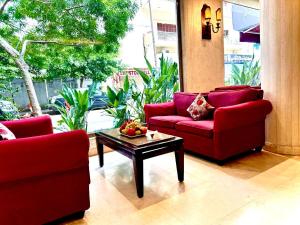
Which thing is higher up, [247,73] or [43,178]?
[247,73]

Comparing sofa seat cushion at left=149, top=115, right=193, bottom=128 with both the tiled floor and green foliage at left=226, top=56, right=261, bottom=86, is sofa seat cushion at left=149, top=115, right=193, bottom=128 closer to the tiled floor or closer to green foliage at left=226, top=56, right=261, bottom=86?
the tiled floor

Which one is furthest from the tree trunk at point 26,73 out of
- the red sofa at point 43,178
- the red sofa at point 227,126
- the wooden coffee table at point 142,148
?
the red sofa at point 43,178

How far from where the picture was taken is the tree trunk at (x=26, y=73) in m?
3.29

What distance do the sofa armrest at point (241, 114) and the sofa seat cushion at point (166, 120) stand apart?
752 mm

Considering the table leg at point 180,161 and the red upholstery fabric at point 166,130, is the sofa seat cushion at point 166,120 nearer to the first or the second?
the red upholstery fabric at point 166,130

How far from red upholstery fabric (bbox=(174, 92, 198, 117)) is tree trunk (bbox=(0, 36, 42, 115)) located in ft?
7.04

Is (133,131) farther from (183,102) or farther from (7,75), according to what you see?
(7,75)

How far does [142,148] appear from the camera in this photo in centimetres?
226

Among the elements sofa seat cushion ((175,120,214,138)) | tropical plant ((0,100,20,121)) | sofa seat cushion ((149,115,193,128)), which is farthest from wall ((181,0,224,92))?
tropical plant ((0,100,20,121))

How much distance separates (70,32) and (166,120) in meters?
1.97

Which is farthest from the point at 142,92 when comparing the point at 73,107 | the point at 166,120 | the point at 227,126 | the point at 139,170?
the point at 139,170

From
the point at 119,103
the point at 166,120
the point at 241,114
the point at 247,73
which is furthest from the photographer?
the point at 247,73

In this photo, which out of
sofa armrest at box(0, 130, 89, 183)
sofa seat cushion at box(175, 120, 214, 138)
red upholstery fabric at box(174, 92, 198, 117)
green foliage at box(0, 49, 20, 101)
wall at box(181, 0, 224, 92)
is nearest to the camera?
sofa armrest at box(0, 130, 89, 183)

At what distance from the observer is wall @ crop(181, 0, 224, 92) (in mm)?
4605
